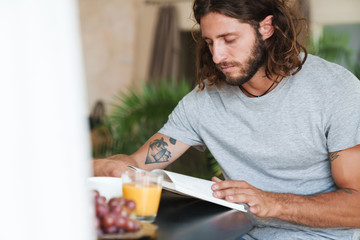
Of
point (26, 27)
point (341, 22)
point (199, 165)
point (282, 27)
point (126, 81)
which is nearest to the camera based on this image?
point (26, 27)

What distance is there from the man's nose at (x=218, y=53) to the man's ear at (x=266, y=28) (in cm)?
19

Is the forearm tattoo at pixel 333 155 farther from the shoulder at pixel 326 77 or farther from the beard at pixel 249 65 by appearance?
the beard at pixel 249 65

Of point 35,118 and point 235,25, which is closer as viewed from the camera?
point 35,118

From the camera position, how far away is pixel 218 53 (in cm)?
148

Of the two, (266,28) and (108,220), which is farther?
(266,28)

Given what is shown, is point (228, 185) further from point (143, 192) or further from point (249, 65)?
point (249, 65)

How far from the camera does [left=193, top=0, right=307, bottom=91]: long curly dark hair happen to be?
4.91ft

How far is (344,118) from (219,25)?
0.51 m

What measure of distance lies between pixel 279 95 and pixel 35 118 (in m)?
1.09

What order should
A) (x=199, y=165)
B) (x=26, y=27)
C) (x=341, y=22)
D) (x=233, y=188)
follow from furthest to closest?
(x=341, y=22)
(x=199, y=165)
(x=233, y=188)
(x=26, y=27)

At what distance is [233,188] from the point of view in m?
1.13

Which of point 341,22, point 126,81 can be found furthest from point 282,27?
point 126,81

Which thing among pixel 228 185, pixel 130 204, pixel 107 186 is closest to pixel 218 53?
pixel 228 185

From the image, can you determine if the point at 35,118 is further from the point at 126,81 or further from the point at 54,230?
the point at 126,81
